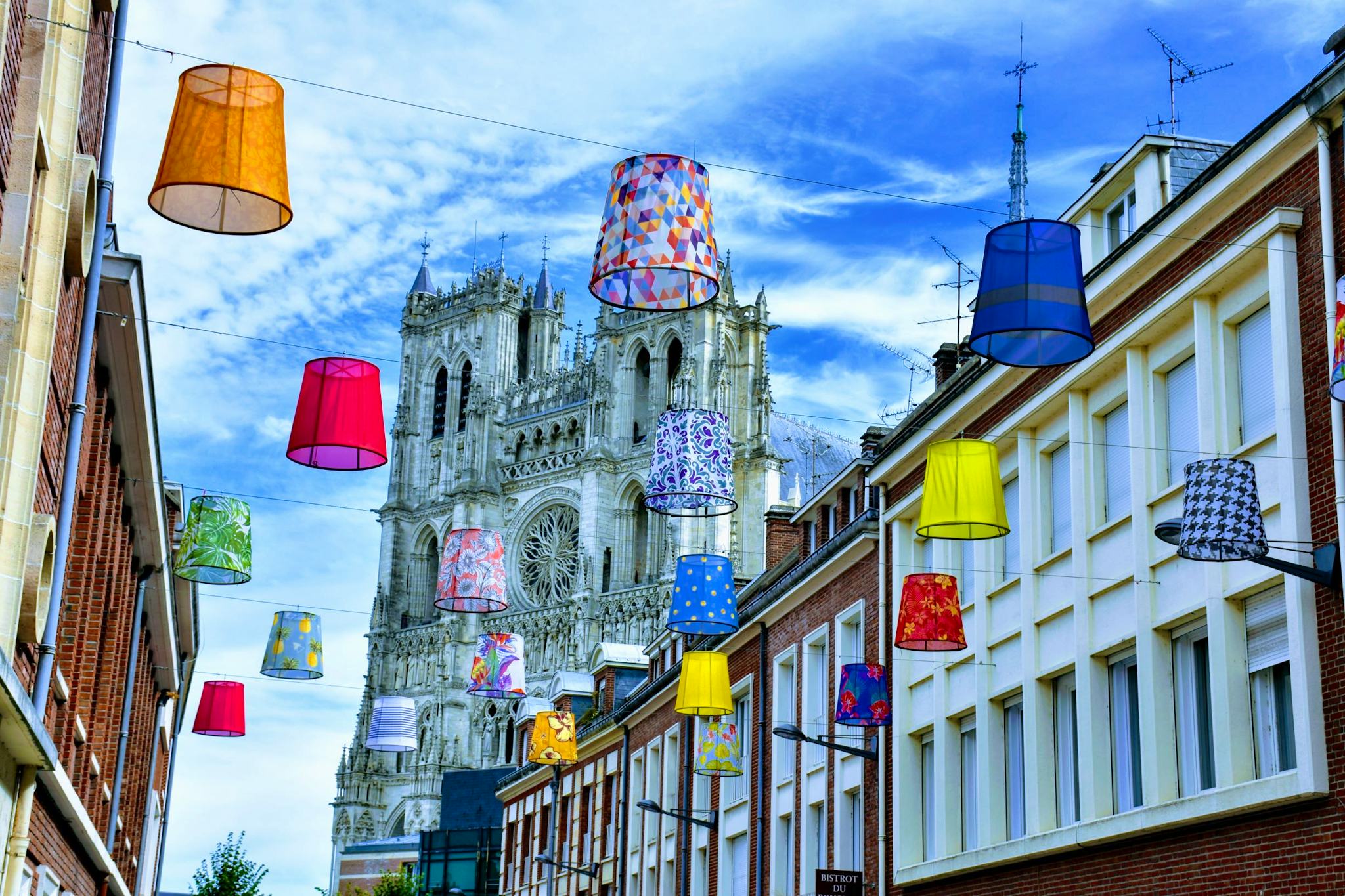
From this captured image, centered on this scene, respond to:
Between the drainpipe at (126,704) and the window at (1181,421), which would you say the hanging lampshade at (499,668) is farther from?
the window at (1181,421)

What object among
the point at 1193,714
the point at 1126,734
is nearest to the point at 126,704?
the point at 1126,734

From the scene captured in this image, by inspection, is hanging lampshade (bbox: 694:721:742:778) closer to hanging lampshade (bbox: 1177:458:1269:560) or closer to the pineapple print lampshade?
the pineapple print lampshade

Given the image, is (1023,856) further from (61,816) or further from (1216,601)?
(61,816)

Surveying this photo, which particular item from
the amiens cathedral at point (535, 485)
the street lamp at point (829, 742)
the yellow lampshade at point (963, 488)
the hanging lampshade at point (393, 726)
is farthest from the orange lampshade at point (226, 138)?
the amiens cathedral at point (535, 485)

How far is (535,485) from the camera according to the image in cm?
9075

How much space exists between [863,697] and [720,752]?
542 centimetres

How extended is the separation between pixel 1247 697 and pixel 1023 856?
184 inches

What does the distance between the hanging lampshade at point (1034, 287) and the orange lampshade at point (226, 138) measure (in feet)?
17.6

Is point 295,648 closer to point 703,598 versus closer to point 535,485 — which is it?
point 703,598

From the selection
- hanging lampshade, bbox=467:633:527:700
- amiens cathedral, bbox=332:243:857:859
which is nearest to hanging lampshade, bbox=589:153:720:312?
hanging lampshade, bbox=467:633:527:700

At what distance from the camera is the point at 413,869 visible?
262 feet

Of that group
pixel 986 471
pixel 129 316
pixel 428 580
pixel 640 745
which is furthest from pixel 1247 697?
A: pixel 428 580

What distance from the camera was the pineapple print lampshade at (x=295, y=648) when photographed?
26328 millimetres

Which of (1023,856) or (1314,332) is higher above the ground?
(1314,332)
